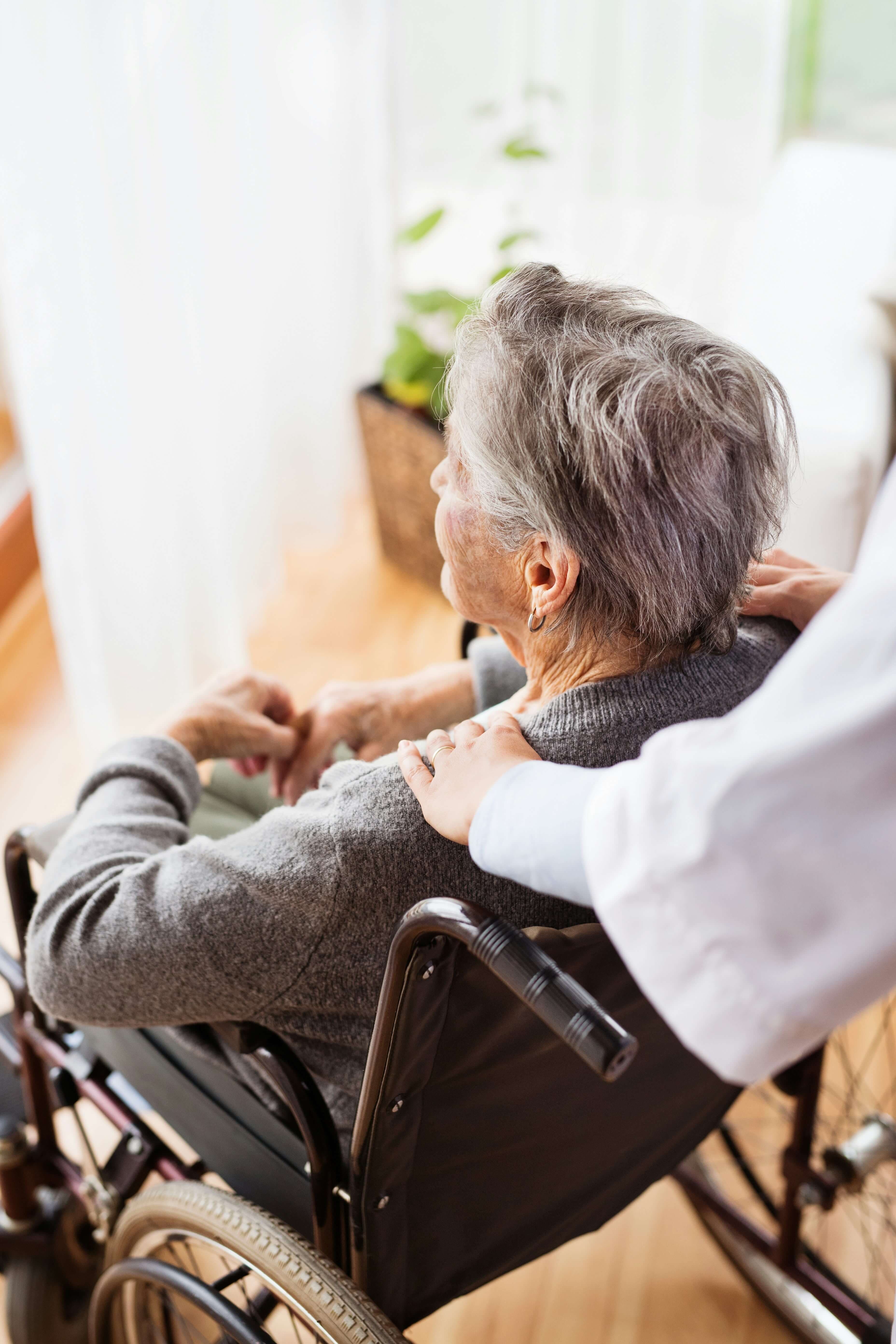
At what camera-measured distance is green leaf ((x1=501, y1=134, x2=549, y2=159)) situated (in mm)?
2486

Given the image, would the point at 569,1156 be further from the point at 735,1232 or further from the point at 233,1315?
the point at 735,1232

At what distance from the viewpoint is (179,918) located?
872 mm

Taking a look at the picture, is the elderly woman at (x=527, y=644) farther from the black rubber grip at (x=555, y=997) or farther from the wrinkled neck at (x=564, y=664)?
the black rubber grip at (x=555, y=997)

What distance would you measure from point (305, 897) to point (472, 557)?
30 cm

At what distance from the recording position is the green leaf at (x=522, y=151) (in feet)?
8.16

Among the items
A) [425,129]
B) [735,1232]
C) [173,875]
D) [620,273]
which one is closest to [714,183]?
[425,129]

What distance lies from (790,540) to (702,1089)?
3.33ft

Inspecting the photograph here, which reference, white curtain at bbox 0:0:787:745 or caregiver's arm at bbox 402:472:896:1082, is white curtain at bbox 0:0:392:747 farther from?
caregiver's arm at bbox 402:472:896:1082

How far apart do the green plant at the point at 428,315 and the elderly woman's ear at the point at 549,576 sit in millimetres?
1582

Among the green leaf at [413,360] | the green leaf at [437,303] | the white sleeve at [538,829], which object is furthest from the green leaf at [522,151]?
the white sleeve at [538,829]

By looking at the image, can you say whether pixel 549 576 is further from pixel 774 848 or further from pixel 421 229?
pixel 421 229

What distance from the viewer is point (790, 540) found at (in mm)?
1834

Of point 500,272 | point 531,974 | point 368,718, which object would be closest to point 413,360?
point 500,272

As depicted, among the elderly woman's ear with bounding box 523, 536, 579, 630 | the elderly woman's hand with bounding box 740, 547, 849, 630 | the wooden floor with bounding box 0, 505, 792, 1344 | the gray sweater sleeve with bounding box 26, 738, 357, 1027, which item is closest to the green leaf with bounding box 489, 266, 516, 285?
the wooden floor with bounding box 0, 505, 792, 1344
